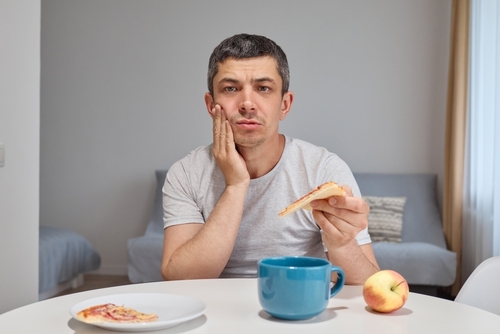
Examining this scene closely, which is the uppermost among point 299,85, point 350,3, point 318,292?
point 350,3

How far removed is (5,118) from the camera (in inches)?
81.0

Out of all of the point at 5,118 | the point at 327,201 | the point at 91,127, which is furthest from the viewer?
the point at 91,127

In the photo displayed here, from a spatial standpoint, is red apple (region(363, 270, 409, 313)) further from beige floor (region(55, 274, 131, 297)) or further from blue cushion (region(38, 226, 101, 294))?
beige floor (region(55, 274, 131, 297))

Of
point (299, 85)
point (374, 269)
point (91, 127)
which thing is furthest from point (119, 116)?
point (374, 269)

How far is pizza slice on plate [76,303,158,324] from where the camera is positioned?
88 cm

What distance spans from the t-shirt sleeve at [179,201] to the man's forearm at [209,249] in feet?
0.32

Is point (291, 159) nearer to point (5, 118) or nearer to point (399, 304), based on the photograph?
point (399, 304)

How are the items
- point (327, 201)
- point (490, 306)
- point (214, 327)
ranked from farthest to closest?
1. point (490, 306)
2. point (327, 201)
3. point (214, 327)

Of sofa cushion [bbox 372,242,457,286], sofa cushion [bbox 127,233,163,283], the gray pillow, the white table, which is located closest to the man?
the white table

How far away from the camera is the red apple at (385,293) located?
0.98m

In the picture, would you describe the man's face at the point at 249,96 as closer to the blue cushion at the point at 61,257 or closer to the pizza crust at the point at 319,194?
the pizza crust at the point at 319,194

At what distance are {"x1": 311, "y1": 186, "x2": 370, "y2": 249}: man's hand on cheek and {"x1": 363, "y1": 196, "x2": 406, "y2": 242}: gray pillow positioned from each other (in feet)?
9.65

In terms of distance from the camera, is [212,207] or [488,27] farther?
[488,27]

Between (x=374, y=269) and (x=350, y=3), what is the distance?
11.7 ft
